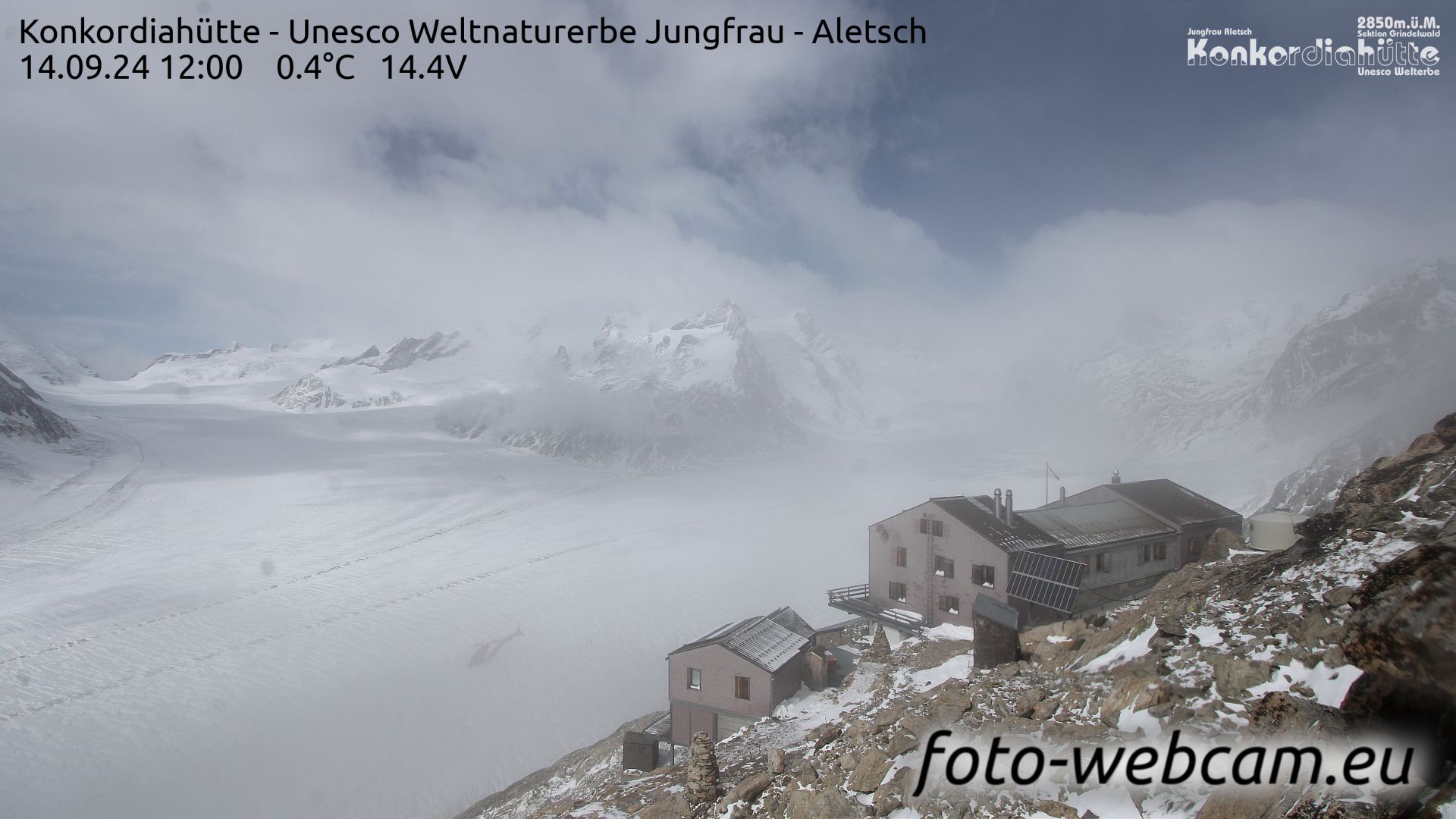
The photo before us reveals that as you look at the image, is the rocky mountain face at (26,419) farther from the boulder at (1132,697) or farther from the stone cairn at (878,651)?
the boulder at (1132,697)

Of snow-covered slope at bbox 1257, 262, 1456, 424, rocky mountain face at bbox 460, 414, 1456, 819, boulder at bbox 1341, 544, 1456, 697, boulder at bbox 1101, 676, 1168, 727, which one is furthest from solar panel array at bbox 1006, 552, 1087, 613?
snow-covered slope at bbox 1257, 262, 1456, 424

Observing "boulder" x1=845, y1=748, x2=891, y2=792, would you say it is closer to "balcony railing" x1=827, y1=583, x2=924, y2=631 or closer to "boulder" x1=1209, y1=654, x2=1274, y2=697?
"boulder" x1=1209, y1=654, x2=1274, y2=697

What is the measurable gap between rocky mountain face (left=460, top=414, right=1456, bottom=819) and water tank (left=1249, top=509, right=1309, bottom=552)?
55.3 ft

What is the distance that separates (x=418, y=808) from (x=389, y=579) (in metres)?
40.8

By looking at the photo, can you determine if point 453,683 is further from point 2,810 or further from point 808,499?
point 808,499

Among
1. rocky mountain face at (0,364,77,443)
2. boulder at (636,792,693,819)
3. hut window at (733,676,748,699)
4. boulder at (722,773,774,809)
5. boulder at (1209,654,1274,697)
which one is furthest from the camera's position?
rocky mountain face at (0,364,77,443)

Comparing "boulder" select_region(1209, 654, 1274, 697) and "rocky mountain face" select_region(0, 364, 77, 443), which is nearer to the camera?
"boulder" select_region(1209, 654, 1274, 697)

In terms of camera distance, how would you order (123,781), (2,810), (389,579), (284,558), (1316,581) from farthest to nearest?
(284,558)
(389,579)
(123,781)
(2,810)
(1316,581)

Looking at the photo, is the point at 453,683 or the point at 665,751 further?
the point at 453,683

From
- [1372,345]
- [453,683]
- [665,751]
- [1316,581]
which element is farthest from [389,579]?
[1372,345]

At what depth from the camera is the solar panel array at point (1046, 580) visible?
890 inches

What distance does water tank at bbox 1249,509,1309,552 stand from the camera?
2591cm

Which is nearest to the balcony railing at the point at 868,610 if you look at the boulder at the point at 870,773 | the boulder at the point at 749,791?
the boulder at the point at 749,791

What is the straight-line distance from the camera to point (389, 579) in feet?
211
